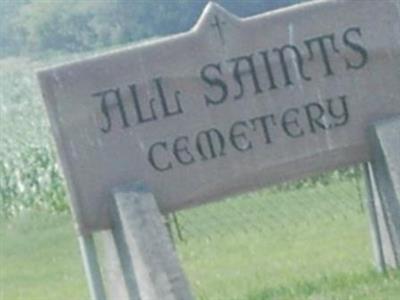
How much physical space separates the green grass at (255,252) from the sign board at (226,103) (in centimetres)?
72

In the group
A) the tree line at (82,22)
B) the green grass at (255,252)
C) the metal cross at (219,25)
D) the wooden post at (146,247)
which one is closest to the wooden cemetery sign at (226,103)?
the metal cross at (219,25)

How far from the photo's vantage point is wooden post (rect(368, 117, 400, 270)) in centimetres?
1088

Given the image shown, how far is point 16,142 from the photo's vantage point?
46375 mm

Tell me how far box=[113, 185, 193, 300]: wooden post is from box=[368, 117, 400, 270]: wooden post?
1310 mm

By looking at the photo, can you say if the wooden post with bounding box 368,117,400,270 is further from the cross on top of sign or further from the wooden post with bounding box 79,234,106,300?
the wooden post with bounding box 79,234,106,300

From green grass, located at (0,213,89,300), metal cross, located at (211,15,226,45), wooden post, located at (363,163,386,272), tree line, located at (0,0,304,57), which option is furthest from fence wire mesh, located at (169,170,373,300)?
tree line, located at (0,0,304,57)

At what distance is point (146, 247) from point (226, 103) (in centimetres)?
111

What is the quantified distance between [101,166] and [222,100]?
0.76 metres

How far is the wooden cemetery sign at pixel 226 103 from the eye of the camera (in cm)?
1059

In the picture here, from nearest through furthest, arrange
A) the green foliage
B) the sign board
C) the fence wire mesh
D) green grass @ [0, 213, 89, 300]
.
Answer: the sign board
the fence wire mesh
green grass @ [0, 213, 89, 300]
the green foliage

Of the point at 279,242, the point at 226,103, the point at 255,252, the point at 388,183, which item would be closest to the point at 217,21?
the point at 226,103

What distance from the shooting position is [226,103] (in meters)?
10.8

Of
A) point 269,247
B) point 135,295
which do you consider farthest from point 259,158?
point 269,247

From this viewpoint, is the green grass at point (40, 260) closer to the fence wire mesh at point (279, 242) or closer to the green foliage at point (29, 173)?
the green foliage at point (29, 173)
